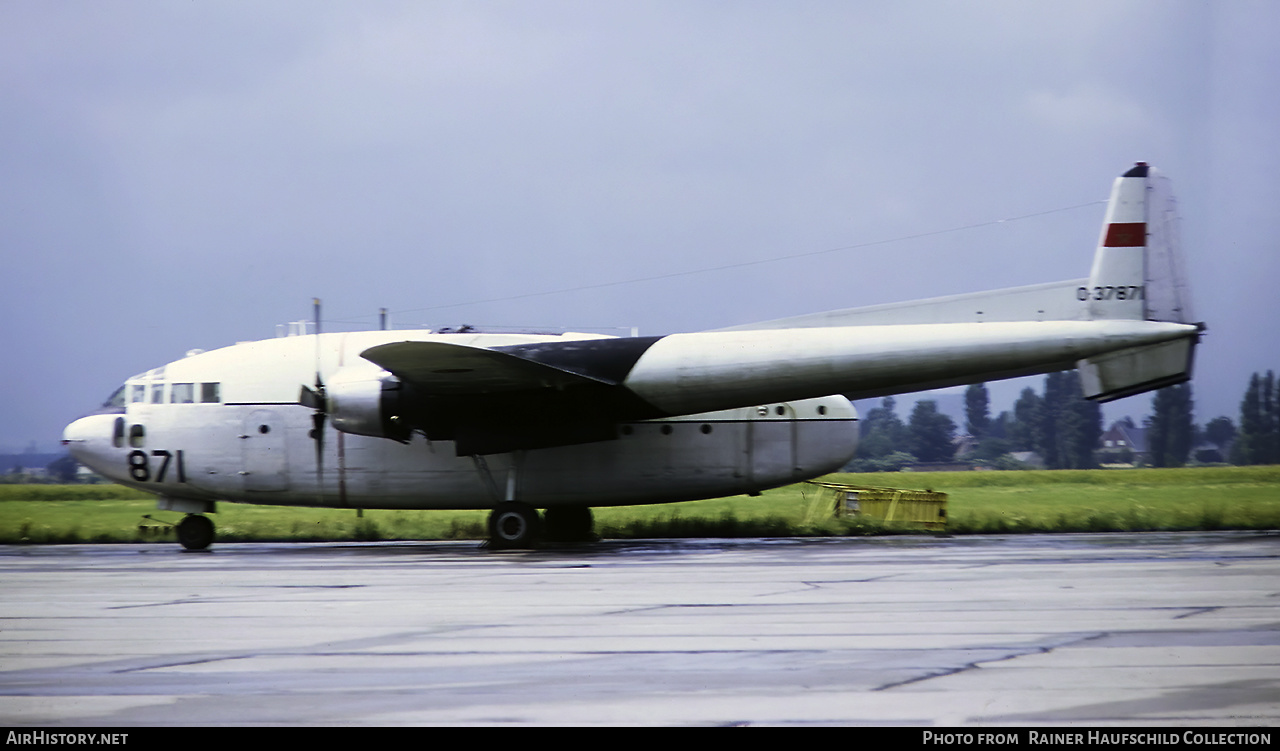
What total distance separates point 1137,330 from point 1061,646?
409 inches

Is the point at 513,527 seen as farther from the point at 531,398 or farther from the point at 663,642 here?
the point at 663,642

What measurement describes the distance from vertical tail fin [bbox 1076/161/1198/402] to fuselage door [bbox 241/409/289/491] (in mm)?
13786

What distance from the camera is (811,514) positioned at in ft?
72.8

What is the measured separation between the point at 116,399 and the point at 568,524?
8.95m

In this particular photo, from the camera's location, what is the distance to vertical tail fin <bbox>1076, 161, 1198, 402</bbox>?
16391 mm

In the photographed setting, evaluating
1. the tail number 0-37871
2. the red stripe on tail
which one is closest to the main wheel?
the tail number 0-37871

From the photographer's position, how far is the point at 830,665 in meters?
6.96

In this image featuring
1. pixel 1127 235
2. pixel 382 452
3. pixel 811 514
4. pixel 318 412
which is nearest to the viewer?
pixel 1127 235

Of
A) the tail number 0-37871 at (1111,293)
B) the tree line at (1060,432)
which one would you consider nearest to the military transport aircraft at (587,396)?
the tail number 0-37871 at (1111,293)

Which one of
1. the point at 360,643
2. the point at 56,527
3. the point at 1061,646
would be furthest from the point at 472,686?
the point at 56,527

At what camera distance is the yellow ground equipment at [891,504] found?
826 inches

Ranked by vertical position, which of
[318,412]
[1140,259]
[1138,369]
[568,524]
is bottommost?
[568,524]

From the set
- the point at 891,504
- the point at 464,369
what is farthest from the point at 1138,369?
the point at 464,369
